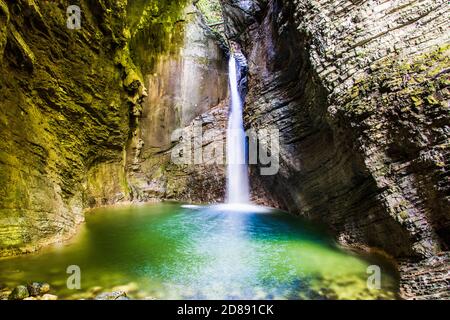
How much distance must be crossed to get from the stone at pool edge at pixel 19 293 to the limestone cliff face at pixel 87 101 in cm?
200

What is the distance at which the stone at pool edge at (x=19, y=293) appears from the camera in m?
4.66

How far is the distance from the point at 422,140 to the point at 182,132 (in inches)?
564

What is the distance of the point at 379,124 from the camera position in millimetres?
6945

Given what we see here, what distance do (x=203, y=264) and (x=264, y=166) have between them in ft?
26.9

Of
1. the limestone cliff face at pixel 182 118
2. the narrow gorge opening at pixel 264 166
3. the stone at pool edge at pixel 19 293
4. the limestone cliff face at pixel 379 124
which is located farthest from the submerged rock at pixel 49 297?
the limestone cliff face at pixel 182 118

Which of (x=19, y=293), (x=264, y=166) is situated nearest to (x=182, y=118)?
(x=264, y=166)

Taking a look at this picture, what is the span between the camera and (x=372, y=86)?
23.2ft

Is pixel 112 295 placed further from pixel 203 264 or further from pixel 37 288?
pixel 203 264

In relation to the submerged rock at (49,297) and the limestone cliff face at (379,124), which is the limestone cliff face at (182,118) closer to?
the limestone cliff face at (379,124)

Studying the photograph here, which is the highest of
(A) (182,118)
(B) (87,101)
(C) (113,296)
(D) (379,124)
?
(A) (182,118)

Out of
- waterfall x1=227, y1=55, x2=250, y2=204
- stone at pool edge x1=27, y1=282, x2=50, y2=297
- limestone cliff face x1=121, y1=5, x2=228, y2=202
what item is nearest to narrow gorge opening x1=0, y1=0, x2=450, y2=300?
stone at pool edge x1=27, y1=282, x2=50, y2=297
